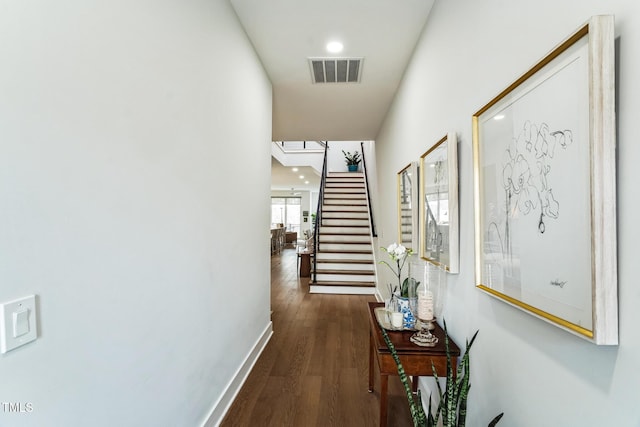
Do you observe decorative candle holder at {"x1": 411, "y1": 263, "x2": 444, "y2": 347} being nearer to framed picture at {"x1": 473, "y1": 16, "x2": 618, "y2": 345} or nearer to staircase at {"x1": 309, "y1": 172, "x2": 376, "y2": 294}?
framed picture at {"x1": 473, "y1": 16, "x2": 618, "y2": 345}

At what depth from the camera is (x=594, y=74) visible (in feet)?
2.29

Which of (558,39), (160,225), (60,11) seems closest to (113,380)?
(160,225)

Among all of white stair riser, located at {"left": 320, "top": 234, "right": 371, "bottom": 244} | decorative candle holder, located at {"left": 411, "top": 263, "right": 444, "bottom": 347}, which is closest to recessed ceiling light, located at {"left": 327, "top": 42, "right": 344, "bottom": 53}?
decorative candle holder, located at {"left": 411, "top": 263, "right": 444, "bottom": 347}

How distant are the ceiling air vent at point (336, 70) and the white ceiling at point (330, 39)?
0.06 meters

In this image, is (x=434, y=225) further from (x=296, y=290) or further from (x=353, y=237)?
(x=353, y=237)

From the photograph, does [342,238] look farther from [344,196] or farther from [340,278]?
[344,196]

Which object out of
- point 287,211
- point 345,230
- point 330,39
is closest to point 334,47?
point 330,39

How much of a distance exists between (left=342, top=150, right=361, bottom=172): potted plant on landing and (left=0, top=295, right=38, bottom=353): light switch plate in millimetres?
9088

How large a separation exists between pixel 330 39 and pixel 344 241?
14.8 ft

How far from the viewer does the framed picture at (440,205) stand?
5.25ft

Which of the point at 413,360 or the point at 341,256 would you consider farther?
the point at 341,256

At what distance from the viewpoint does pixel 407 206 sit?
9.18 ft

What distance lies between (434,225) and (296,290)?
4103mm

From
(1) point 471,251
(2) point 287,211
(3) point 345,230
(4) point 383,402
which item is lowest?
(4) point 383,402
